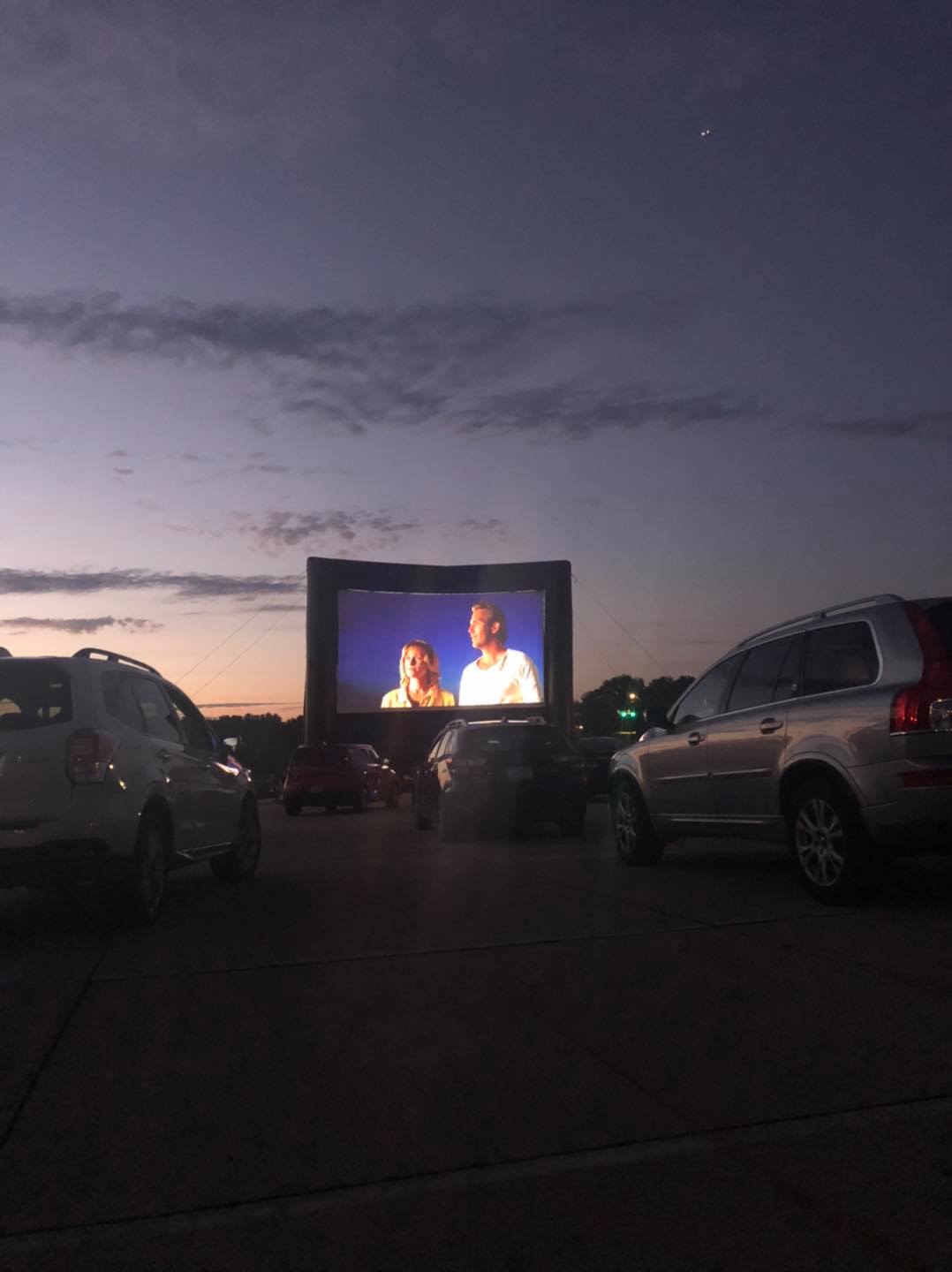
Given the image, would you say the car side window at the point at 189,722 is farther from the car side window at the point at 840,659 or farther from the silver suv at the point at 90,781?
the car side window at the point at 840,659

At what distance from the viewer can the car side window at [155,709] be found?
27.6 ft

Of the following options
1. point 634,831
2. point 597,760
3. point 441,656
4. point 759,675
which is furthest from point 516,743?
point 441,656

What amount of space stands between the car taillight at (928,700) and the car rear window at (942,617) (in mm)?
78

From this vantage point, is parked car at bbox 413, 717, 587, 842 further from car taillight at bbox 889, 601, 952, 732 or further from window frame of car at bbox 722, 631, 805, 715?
car taillight at bbox 889, 601, 952, 732

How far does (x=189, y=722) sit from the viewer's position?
966 cm

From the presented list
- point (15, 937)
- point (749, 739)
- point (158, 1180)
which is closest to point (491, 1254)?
point (158, 1180)

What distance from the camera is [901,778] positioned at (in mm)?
6836

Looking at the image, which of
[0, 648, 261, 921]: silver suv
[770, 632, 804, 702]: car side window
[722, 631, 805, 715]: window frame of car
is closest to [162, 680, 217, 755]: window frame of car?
[0, 648, 261, 921]: silver suv

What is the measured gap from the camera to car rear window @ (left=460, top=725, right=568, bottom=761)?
1465 cm

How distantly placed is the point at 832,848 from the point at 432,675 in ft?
122

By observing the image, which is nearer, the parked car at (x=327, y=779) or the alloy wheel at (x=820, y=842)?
the alloy wheel at (x=820, y=842)

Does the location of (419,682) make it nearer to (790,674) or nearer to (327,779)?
(327,779)

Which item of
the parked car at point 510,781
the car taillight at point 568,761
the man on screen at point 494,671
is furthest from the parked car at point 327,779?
the man on screen at point 494,671

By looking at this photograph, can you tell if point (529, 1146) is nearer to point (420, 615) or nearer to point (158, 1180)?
point (158, 1180)
